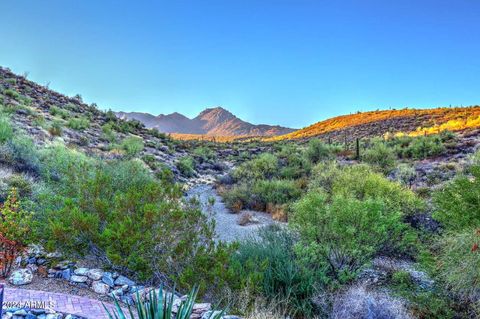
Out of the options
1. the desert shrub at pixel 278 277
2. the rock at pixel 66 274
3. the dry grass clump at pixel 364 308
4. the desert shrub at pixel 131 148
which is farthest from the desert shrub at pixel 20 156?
the dry grass clump at pixel 364 308

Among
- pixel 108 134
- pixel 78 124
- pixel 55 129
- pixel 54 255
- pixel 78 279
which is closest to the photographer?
pixel 78 279

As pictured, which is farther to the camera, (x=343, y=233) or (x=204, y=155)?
(x=204, y=155)

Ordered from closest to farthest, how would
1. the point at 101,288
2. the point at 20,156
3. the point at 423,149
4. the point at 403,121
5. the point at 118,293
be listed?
the point at 118,293, the point at 101,288, the point at 20,156, the point at 423,149, the point at 403,121

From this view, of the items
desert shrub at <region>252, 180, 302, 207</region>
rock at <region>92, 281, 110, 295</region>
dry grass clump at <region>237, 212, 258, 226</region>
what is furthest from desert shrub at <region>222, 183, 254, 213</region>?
rock at <region>92, 281, 110, 295</region>

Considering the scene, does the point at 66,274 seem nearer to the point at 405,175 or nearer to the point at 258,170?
the point at 405,175

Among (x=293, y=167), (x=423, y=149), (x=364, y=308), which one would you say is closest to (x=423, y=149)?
(x=423, y=149)

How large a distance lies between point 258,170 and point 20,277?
1900cm

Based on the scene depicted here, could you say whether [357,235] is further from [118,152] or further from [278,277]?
[118,152]

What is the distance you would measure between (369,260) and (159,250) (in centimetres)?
448

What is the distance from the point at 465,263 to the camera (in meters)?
5.81

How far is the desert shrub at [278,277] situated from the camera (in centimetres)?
645

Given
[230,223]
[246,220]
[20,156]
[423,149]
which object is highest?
[423,149]

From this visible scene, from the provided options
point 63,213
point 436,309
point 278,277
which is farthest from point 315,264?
point 63,213

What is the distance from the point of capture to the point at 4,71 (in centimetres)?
3681
